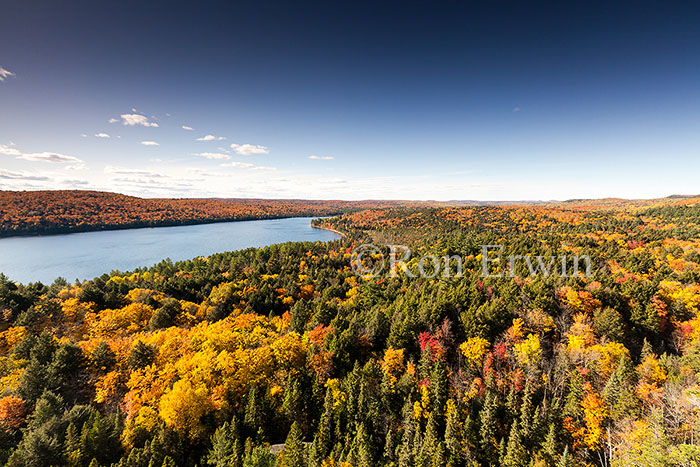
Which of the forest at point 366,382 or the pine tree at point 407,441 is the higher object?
the forest at point 366,382

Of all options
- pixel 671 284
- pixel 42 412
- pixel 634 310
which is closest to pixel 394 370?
pixel 42 412

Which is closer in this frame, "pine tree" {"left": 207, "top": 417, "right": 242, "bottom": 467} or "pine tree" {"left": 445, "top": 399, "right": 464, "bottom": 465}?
"pine tree" {"left": 207, "top": 417, "right": 242, "bottom": 467}

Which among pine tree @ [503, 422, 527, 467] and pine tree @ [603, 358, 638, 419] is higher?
pine tree @ [603, 358, 638, 419]

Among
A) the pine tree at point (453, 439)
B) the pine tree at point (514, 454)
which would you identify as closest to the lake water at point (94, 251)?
the pine tree at point (453, 439)

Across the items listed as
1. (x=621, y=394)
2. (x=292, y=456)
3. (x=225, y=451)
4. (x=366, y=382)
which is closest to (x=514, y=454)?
(x=621, y=394)

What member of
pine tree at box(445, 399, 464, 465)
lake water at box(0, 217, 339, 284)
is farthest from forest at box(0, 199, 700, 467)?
lake water at box(0, 217, 339, 284)

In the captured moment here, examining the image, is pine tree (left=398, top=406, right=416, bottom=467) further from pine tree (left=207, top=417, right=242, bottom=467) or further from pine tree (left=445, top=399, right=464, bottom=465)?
pine tree (left=207, top=417, right=242, bottom=467)

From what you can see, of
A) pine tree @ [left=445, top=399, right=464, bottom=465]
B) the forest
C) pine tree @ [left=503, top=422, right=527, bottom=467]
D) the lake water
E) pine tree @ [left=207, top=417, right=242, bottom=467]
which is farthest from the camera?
the lake water

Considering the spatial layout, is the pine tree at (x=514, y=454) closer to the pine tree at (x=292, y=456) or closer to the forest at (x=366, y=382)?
the forest at (x=366, y=382)
